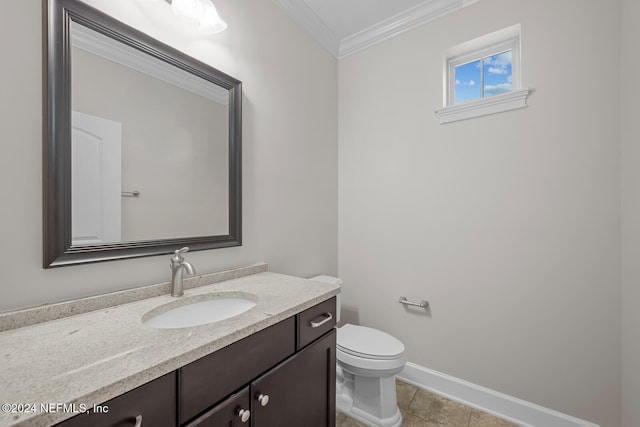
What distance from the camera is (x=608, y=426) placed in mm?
1371

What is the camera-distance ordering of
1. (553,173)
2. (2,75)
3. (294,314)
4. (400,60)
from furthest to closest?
(400,60) < (553,173) < (294,314) < (2,75)

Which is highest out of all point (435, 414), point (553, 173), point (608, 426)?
point (553, 173)

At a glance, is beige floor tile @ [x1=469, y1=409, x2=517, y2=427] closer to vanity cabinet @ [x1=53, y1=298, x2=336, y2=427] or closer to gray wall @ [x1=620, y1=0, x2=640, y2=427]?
gray wall @ [x1=620, y1=0, x2=640, y2=427]

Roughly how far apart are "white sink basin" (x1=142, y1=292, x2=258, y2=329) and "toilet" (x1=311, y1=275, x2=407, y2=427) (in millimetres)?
769

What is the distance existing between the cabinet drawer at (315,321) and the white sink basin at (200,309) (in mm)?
231

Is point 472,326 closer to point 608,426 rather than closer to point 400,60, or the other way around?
point 608,426

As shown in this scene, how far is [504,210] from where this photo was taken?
1626 millimetres

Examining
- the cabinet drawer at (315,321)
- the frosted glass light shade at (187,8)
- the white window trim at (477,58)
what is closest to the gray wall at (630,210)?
the white window trim at (477,58)

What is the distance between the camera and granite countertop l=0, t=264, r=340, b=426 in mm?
484

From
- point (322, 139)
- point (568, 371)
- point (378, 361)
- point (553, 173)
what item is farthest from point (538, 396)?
point (322, 139)

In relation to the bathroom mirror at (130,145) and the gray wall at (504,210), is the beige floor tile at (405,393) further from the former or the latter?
the bathroom mirror at (130,145)

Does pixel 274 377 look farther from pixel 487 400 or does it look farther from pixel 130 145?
pixel 487 400

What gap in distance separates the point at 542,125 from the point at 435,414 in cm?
183

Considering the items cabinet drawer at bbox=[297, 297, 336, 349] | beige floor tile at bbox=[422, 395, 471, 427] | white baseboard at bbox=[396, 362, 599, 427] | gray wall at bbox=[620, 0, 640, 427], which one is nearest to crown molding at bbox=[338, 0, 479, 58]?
gray wall at bbox=[620, 0, 640, 427]
